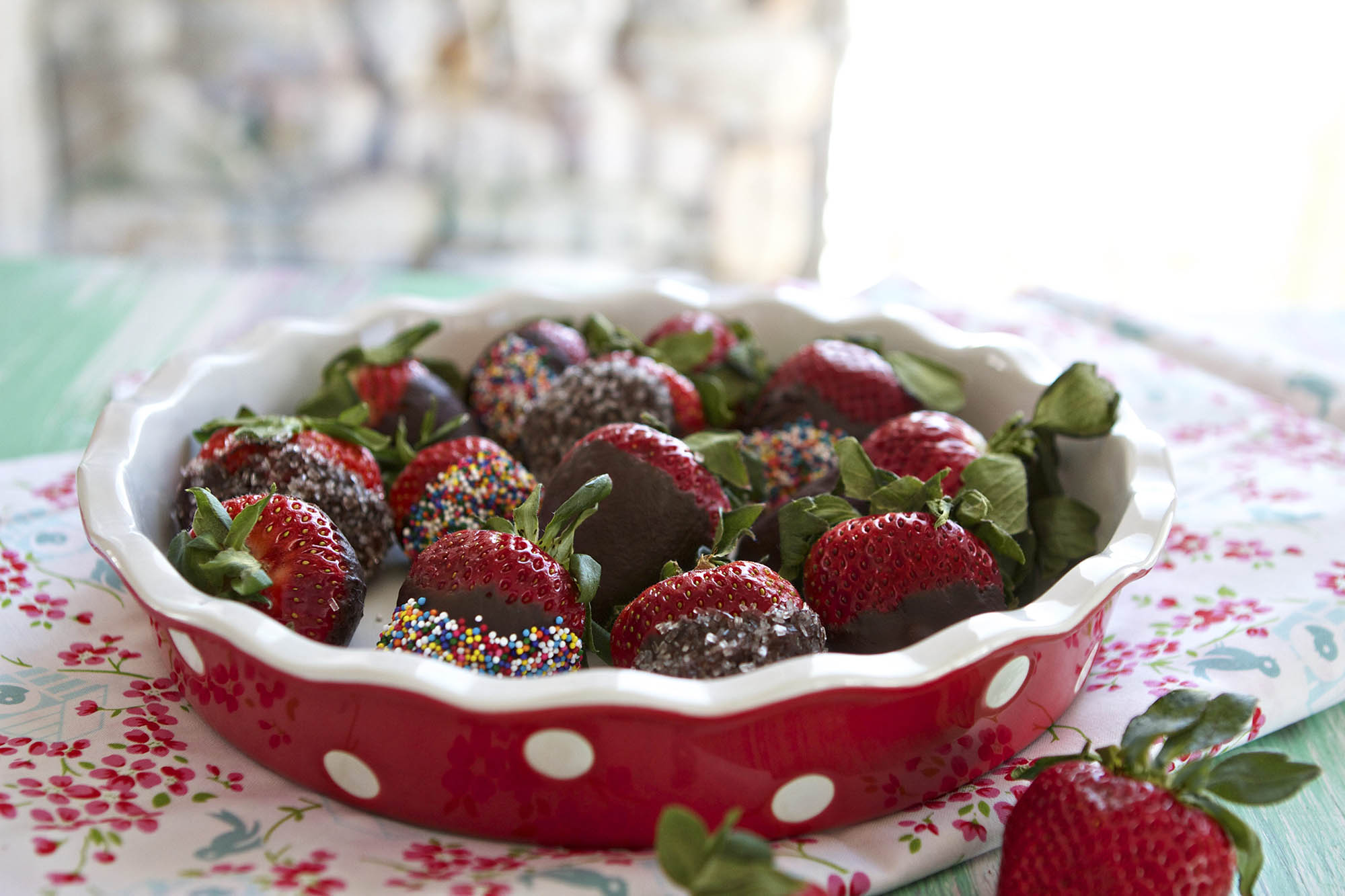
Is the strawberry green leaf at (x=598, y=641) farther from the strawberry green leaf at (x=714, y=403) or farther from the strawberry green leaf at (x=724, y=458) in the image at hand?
the strawberry green leaf at (x=714, y=403)

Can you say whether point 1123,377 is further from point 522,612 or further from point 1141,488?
point 522,612

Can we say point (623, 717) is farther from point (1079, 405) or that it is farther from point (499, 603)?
point (1079, 405)

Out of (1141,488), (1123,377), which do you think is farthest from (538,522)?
(1123,377)

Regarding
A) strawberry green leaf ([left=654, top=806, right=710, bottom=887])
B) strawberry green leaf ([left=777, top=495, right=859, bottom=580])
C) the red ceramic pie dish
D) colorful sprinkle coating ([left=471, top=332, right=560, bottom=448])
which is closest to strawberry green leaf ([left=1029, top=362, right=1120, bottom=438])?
the red ceramic pie dish

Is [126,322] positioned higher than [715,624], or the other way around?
[715,624]

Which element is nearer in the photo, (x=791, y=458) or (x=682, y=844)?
(x=682, y=844)

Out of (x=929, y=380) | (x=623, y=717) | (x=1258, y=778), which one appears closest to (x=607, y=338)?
(x=929, y=380)
